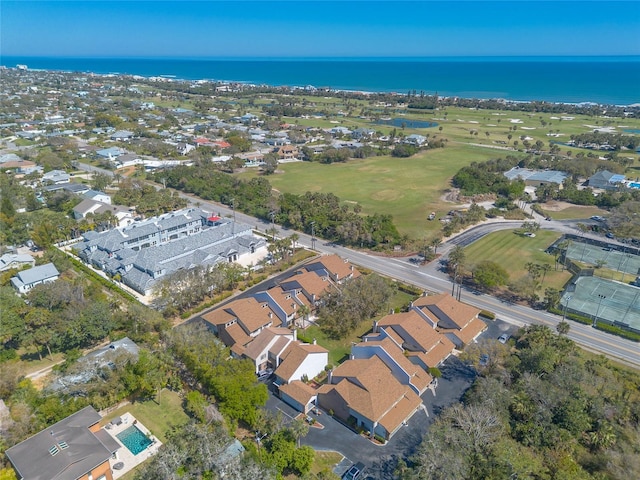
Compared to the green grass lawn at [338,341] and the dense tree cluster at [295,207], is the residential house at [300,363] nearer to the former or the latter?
the green grass lawn at [338,341]

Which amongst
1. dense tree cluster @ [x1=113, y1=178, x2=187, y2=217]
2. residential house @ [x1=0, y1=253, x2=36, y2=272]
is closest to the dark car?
residential house @ [x1=0, y1=253, x2=36, y2=272]

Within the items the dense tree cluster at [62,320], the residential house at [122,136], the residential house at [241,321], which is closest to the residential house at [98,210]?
the dense tree cluster at [62,320]

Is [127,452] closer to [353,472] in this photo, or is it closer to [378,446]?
[353,472]

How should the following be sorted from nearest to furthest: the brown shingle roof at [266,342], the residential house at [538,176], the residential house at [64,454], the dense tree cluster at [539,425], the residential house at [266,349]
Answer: the residential house at [64,454] < the dense tree cluster at [539,425] < the residential house at [266,349] < the brown shingle roof at [266,342] < the residential house at [538,176]

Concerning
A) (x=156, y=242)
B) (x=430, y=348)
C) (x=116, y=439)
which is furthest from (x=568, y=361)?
(x=156, y=242)

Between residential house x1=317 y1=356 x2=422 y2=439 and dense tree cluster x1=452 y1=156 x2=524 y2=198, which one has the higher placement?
dense tree cluster x1=452 y1=156 x2=524 y2=198

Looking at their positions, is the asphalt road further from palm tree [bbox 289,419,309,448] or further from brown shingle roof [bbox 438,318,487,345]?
palm tree [bbox 289,419,309,448]

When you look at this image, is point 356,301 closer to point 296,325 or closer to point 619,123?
point 296,325
